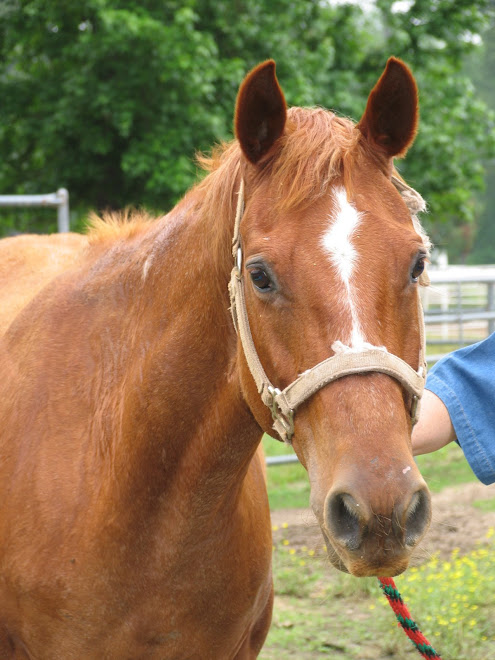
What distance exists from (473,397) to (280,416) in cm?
74

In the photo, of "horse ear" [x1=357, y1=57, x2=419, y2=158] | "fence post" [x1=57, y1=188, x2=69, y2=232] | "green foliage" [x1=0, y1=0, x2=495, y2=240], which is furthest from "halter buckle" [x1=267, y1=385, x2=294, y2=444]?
"green foliage" [x1=0, y1=0, x2=495, y2=240]

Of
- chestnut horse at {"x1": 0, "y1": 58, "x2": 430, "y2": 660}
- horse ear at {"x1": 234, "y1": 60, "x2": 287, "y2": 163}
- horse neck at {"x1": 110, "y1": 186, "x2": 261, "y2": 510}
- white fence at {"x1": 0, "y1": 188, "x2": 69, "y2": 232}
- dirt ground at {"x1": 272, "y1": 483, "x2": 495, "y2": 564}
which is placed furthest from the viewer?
white fence at {"x1": 0, "y1": 188, "x2": 69, "y2": 232}

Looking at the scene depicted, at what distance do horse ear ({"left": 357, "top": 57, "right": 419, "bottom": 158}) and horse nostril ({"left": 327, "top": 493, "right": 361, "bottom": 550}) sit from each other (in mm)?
916

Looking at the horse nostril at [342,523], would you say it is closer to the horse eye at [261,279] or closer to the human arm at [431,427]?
the horse eye at [261,279]

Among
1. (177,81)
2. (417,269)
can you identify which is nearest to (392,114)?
(417,269)

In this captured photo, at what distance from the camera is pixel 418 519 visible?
157 centimetres

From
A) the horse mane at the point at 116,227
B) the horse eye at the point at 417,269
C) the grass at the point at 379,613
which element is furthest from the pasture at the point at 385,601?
the horse eye at the point at 417,269

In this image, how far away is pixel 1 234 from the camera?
12344 mm

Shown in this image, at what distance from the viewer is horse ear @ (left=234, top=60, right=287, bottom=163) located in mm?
1916

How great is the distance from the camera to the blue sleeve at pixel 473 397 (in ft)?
7.26

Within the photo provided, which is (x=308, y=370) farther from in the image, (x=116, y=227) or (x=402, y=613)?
(x=116, y=227)

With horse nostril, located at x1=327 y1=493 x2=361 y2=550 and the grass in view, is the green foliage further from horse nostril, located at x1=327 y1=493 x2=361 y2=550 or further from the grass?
horse nostril, located at x1=327 y1=493 x2=361 y2=550

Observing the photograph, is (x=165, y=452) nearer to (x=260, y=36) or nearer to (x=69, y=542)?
(x=69, y=542)

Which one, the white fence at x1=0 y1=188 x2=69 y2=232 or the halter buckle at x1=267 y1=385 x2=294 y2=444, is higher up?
the halter buckle at x1=267 y1=385 x2=294 y2=444
